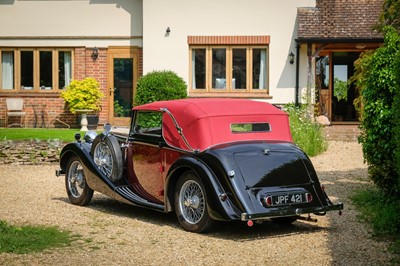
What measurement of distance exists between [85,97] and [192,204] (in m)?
16.1

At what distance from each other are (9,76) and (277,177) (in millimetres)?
19137

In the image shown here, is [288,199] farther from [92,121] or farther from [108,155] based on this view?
[92,121]

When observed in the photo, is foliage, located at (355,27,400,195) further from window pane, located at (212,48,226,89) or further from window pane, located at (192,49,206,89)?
window pane, located at (192,49,206,89)

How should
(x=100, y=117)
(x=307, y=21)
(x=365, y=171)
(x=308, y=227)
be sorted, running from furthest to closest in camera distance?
(x=100, y=117), (x=307, y=21), (x=365, y=171), (x=308, y=227)

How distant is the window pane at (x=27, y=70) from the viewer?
26.2 m

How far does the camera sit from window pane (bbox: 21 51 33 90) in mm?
26250

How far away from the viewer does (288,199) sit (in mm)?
8789

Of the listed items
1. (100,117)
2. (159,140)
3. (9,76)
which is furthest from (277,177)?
(9,76)

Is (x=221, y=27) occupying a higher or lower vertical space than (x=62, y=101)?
higher

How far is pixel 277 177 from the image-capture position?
29.1ft

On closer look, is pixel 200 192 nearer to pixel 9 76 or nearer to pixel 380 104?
pixel 380 104

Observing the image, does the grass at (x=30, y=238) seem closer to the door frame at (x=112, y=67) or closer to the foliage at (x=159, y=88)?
the foliage at (x=159, y=88)

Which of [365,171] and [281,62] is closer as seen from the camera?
[365,171]

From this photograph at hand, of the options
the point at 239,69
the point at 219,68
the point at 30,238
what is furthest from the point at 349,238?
the point at 219,68
